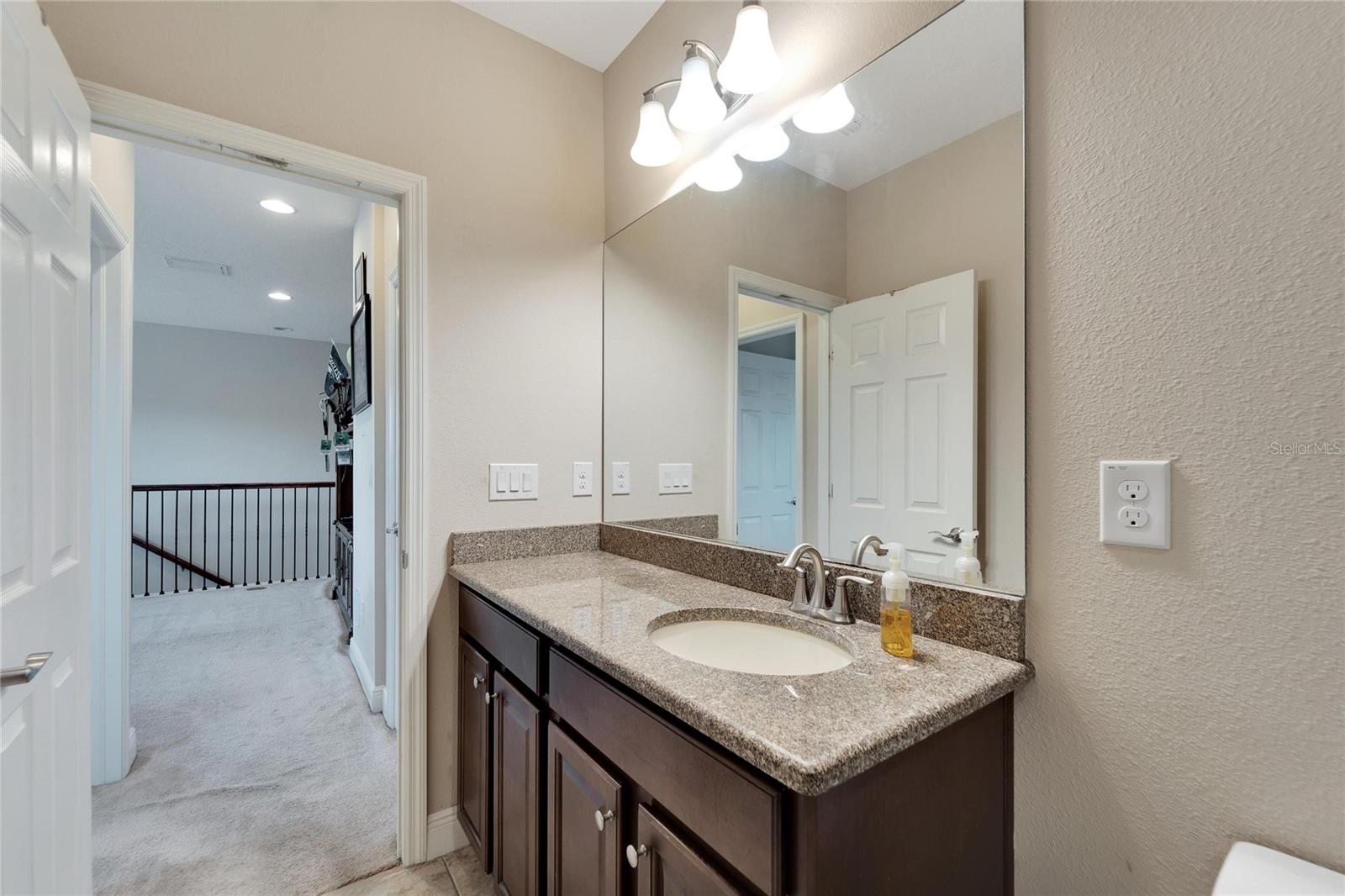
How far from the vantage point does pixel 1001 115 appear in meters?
0.99

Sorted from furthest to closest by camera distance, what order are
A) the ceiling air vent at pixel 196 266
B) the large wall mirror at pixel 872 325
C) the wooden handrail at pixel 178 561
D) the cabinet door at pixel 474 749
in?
the wooden handrail at pixel 178 561, the ceiling air vent at pixel 196 266, the cabinet door at pixel 474 749, the large wall mirror at pixel 872 325

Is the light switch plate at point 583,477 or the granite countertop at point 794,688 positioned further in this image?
the light switch plate at point 583,477

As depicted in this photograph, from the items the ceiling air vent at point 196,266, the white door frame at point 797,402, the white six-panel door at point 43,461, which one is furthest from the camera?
the ceiling air vent at point 196,266

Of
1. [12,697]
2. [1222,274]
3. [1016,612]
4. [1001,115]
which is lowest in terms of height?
[12,697]

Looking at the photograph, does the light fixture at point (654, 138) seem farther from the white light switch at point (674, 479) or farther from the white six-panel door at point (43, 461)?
the white six-panel door at point (43, 461)

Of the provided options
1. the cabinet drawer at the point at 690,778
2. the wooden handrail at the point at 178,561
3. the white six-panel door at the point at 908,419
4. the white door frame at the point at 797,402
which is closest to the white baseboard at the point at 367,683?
the cabinet drawer at the point at 690,778

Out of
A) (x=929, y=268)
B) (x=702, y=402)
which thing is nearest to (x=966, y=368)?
(x=929, y=268)

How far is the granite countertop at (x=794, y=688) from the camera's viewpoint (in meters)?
0.66

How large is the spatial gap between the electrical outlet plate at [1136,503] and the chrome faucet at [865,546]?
39cm

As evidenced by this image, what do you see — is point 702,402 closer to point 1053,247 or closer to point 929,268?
point 929,268

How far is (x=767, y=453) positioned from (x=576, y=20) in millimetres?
1512

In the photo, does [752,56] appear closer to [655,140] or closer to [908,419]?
[655,140]

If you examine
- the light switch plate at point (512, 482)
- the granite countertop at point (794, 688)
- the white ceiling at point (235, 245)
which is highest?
the white ceiling at point (235, 245)

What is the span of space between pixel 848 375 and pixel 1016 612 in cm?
57
